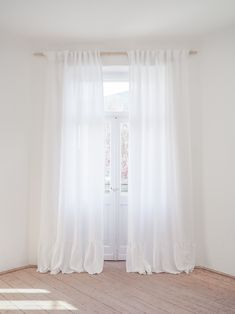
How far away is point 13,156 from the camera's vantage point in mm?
4129

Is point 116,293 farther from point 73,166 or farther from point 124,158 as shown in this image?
point 124,158

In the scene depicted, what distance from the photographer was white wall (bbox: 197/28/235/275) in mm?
3865

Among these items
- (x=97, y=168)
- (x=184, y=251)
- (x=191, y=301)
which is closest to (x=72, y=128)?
(x=97, y=168)

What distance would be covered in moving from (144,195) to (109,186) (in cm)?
76

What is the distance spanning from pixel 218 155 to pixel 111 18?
216 cm

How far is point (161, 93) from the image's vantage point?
4.14 metres

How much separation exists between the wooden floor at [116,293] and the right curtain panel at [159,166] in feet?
0.98

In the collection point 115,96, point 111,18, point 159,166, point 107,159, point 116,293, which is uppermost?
point 111,18

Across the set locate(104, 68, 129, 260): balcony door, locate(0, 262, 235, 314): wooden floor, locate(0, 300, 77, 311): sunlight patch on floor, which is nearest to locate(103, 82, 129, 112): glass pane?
locate(104, 68, 129, 260): balcony door

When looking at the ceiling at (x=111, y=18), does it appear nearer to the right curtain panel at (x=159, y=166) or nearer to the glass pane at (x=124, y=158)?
the right curtain panel at (x=159, y=166)

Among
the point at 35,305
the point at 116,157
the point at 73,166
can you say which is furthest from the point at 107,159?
the point at 35,305

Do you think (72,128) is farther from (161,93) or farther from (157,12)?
(157,12)

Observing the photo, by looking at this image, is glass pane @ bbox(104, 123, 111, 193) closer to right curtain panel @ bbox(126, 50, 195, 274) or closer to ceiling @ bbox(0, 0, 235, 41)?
right curtain panel @ bbox(126, 50, 195, 274)

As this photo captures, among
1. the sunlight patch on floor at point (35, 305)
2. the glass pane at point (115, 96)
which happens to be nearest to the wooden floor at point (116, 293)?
the sunlight patch on floor at point (35, 305)
